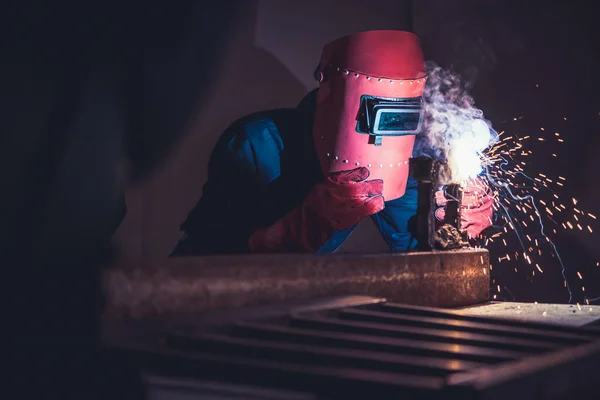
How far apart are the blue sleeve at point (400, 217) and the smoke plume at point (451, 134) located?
202 millimetres

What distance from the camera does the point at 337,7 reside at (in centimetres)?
407

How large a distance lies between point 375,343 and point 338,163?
1.49 metres

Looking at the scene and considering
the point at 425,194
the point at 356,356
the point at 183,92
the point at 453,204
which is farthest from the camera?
the point at 183,92

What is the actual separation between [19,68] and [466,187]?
6.17ft

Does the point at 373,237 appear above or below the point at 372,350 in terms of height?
below

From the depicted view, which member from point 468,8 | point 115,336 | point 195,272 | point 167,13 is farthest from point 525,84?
point 115,336

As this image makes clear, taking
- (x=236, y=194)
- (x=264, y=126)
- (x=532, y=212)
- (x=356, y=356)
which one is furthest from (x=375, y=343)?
(x=532, y=212)

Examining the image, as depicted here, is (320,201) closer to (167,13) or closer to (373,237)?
(167,13)

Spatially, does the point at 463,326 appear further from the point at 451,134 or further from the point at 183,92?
the point at 183,92

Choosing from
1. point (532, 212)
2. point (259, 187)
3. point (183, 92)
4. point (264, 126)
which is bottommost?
point (532, 212)

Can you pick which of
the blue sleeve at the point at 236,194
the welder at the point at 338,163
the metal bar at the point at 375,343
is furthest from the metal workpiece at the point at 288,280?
the blue sleeve at the point at 236,194

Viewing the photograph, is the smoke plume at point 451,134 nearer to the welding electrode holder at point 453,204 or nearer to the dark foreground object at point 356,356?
the welding electrode holder at point 453,204

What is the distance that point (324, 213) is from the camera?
108 inches

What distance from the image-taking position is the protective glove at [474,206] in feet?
9.64
